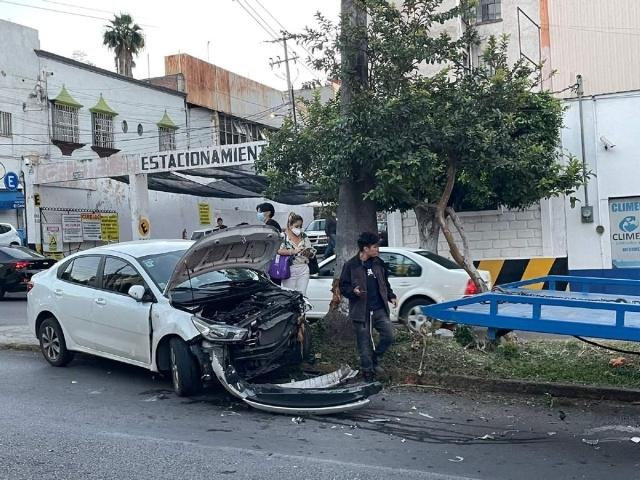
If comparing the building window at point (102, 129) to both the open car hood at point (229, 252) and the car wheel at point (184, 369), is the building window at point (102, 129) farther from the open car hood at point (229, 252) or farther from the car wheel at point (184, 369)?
the car wheel at point (184, 369)

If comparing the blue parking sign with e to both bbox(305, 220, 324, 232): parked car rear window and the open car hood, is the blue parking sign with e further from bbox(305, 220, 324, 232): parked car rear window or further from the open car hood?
the open car hood

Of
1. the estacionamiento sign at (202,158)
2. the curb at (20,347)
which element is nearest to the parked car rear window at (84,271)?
the curb at (20,347)

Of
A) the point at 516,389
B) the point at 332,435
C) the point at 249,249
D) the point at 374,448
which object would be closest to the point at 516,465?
the point at 374,448

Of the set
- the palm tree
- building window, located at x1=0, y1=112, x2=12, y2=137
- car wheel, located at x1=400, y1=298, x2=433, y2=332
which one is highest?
the palm tree

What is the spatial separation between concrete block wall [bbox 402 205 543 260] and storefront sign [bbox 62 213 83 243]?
1567 cm

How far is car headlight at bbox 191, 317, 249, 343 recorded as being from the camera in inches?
274

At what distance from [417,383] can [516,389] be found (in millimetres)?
1049

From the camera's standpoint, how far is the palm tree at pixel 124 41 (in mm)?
41375

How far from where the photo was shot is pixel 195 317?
23.7ft

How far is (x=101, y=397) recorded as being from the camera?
7617mm

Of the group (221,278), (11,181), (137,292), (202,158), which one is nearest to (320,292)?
(221,278)

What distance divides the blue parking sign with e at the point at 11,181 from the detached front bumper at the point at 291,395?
20.3 meters

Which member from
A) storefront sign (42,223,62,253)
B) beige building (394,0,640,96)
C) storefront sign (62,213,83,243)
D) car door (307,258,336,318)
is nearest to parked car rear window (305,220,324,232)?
storefront sign (62,213,83,243)

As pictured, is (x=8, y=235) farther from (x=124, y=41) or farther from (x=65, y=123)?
(x=124, y=41)
